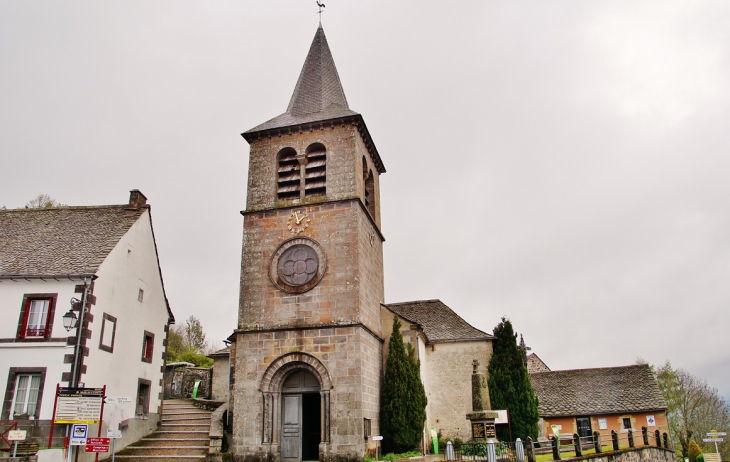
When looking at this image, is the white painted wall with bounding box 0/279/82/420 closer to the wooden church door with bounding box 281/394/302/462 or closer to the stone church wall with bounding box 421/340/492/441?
the wooden church door with bounding box 281/394/302/462

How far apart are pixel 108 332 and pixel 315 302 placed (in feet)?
23.6

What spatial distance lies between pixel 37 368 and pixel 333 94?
49.6ft

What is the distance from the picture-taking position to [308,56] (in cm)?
2548

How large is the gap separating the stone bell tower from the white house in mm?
4096

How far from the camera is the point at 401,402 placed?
1988 cm

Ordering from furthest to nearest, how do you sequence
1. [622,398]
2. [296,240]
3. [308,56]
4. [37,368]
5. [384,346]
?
1. [622,398]
2. [308,56]
3. [384,346]
4. [296,240]
5. [37,368]

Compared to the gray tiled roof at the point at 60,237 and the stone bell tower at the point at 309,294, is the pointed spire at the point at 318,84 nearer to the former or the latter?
the stone bell tower at the point at 309,294

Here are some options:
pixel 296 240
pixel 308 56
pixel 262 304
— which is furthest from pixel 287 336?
pixel 308 56

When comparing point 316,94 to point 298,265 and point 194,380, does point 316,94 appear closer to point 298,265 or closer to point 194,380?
point 298,265

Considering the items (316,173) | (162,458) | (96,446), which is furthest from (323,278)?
(96,446)

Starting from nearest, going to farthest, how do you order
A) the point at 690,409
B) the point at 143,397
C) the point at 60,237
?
the point at 60,237, the point at 143,397, the point at 690,409

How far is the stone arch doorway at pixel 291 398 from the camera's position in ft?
58.2

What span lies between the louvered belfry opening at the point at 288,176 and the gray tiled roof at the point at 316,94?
3.99 ft

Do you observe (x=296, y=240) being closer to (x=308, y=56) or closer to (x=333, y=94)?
(x=333, y=94)
